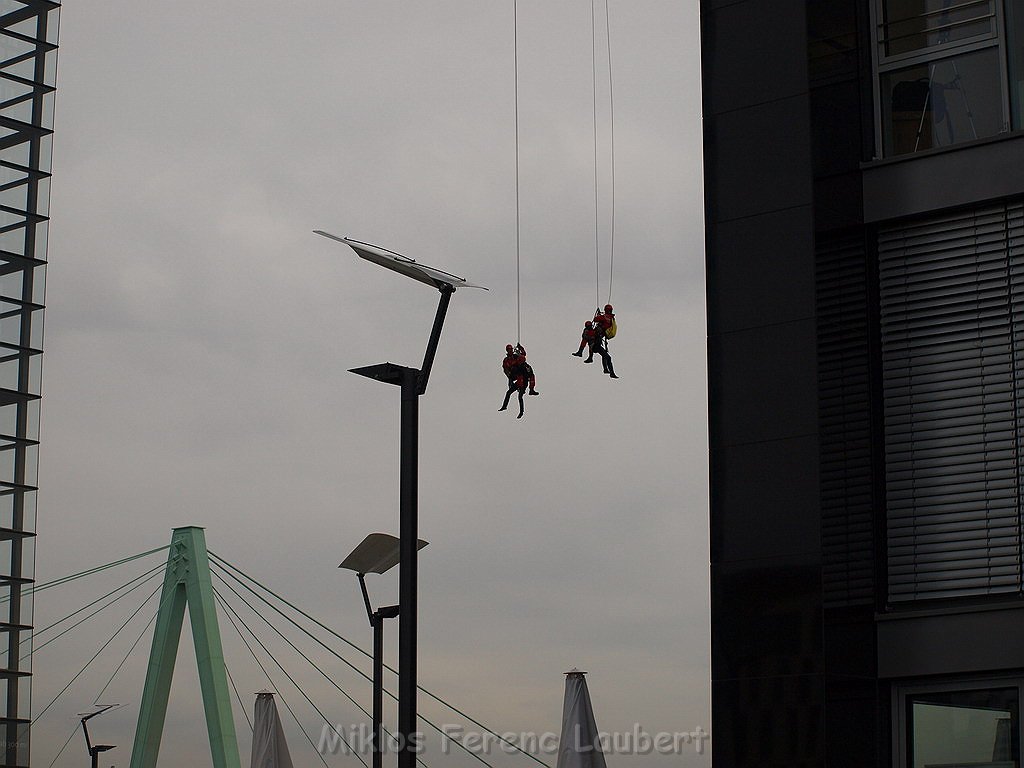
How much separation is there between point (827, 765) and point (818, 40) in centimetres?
585

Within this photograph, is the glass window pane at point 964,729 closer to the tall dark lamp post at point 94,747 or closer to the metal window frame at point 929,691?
the metal window frame at point 929,691

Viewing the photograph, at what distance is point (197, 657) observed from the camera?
30.5m

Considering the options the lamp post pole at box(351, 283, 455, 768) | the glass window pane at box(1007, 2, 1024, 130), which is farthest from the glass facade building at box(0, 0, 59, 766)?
the glass window pane at box(1007, 2, 1024, 130)

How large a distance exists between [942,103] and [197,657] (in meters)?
22.4

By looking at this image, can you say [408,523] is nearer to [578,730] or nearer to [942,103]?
[942,103]

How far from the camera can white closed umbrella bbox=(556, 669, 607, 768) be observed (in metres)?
16.1

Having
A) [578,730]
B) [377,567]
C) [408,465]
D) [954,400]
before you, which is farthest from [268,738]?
[954,400]

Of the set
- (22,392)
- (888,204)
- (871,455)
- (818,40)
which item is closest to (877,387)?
(871,455)

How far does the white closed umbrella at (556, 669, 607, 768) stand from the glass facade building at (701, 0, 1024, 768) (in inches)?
198

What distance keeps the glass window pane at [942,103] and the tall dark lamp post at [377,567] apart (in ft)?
18.4

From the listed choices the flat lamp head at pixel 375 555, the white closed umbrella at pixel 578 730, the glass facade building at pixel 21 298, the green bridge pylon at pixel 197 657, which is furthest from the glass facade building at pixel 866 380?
the green bridge pylon at pixel 197 657

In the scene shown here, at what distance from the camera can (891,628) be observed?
11.3 metres

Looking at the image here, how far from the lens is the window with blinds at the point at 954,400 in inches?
442

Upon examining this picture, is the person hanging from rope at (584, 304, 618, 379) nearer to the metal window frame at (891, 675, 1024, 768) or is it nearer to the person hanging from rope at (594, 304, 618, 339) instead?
the person hanging from rope at (594, 304, 618, 339)
